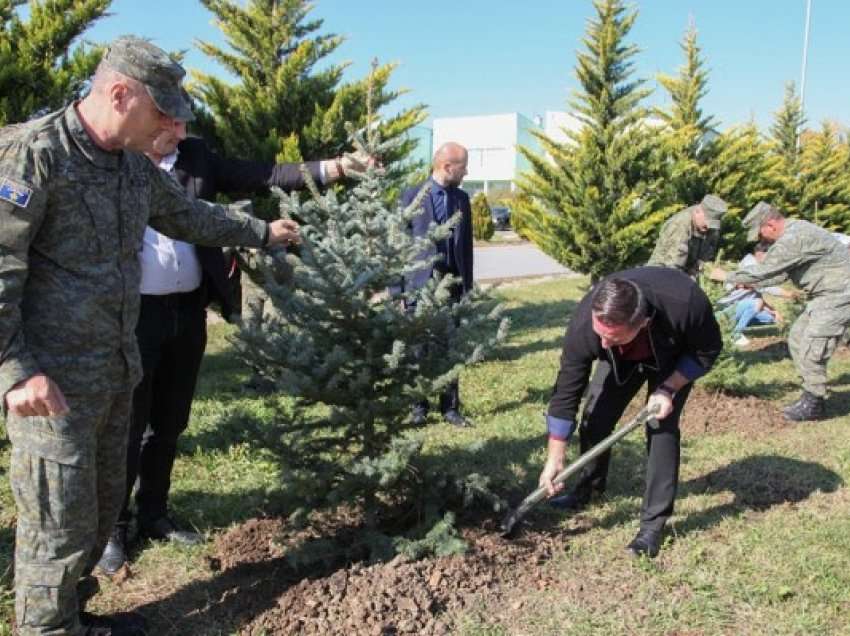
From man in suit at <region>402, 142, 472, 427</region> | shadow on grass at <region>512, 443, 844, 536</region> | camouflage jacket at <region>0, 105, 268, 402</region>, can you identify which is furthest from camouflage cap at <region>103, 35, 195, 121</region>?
man in suit at <region>402, 142, 472, 427</region>

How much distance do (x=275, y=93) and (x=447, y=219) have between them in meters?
3.58

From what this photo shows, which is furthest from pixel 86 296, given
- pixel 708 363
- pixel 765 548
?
pixel 765 548

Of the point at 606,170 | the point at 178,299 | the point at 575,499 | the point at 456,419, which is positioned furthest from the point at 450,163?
the point at 606,170

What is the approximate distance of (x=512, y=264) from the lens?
2150 centimetres

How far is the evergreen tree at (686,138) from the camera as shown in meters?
11.1

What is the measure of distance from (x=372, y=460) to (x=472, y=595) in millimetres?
705

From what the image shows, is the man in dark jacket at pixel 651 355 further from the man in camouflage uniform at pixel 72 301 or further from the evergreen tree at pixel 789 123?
the evergreen tree at pixel 789 123

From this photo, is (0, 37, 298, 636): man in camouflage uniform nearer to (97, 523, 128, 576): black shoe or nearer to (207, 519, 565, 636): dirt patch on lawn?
(97, 523, 128, 576): black shoe

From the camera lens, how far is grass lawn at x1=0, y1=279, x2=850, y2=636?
3076 mm

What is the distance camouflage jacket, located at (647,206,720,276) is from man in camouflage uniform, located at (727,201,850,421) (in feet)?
3.70

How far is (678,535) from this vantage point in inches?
151

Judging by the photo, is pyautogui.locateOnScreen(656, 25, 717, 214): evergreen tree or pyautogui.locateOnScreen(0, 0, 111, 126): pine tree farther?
pyautogui.locateOnScreen(656, 25, 717, 214): evergreen tree

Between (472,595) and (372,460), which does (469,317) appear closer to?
(372,460)

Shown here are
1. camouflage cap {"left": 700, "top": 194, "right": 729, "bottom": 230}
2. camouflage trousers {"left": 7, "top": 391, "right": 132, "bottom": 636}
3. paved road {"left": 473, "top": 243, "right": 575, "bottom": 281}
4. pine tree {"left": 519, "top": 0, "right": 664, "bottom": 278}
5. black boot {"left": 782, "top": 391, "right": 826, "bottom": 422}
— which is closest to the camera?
camouflage trousers {"left": 7, "top": 391, "right": 132, "bottom": 636}
